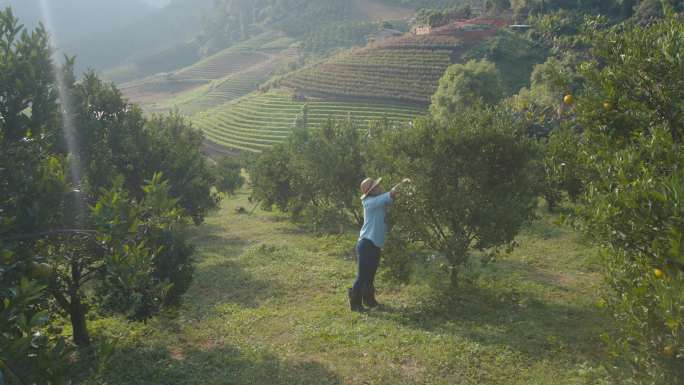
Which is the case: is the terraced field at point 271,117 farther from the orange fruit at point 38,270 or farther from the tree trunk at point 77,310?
the orange fruit at point 38,270

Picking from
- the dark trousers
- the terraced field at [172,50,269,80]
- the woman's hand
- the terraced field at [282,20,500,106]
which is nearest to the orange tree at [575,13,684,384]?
the woman's hand

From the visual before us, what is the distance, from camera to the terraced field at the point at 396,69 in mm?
63438

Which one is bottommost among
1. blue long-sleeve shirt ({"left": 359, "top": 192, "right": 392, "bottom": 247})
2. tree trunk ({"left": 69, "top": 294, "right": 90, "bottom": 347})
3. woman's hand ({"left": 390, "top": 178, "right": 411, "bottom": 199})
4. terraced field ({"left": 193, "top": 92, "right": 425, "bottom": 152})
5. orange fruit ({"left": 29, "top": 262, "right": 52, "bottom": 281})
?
terraced field ({"left": 193, "top": 92, "right": 425, "bottom": 152})

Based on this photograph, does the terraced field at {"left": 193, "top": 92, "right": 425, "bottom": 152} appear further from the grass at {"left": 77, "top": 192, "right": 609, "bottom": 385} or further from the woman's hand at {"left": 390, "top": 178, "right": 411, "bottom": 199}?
the woman's hand at {"left": 390, "top": 178, "right": 411, "bottom": 199}

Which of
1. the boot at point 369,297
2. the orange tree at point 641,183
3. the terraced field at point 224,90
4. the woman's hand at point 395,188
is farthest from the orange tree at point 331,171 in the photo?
the terraced field at point 224,90

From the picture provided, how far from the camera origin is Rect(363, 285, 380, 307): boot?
29.5 ft

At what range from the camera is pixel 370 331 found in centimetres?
802

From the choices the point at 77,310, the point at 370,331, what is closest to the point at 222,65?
the point at 77,310

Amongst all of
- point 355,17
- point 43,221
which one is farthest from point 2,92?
point 355,17

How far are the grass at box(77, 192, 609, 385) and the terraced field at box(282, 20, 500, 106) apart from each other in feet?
168

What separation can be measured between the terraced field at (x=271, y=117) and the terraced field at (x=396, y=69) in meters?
2.47

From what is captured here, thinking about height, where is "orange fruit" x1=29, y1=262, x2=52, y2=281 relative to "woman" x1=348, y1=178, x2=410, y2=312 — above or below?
above

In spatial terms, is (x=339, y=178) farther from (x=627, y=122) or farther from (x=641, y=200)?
(x=641, y=200)

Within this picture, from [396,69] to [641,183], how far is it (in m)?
67.0
